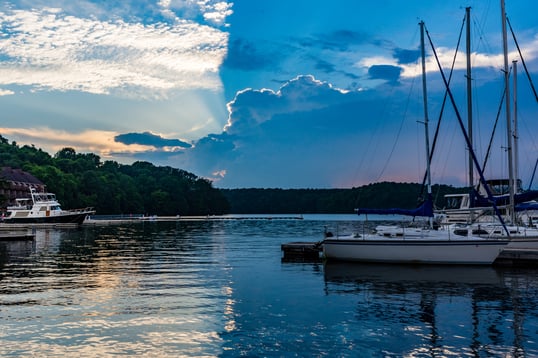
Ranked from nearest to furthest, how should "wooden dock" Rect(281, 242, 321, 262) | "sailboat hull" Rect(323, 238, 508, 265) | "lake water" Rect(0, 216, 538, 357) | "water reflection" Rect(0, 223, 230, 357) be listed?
"lake water" Rect(0, 216, 538, 357)
"water reflection" Rect(0, 223, 230, 357)
"sailboat hull" Rect(323, 238, 508, 265)
"wooden dock" Rect(281, 242, 321, 262)

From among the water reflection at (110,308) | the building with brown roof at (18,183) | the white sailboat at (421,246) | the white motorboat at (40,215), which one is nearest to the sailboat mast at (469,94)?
the white sailboat at (421,246)

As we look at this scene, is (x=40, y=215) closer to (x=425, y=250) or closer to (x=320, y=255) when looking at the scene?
(x=320, y=255)

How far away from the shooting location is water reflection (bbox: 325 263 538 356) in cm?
1702

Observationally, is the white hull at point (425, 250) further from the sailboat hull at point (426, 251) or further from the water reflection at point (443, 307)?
the water reflection at point (443, 307)

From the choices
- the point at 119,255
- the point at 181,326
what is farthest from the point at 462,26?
the point at 181,326

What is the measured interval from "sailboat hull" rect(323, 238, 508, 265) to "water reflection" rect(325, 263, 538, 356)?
68 cm

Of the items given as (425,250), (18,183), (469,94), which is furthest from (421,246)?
(18,183)

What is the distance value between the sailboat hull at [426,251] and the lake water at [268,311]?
0.90 m

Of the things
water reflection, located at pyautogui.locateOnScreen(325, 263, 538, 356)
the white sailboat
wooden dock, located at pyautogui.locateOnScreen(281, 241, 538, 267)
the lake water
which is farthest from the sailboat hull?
wooden dock, located at pyautogui.locateOnScreen(281, 241, 538, 267)

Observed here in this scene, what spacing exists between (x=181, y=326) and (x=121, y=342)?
2.74 metres

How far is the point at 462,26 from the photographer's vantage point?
5466 cm

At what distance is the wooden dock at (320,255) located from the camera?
37.9 metres

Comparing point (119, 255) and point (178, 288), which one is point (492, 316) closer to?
point (178, 288)

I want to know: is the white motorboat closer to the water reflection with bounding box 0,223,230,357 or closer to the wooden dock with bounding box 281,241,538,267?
the water reflection with bounding box 0,223,230,357
